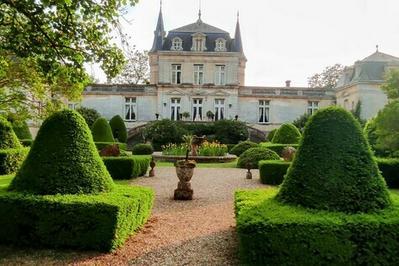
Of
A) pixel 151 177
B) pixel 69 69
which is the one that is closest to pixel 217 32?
pixel 151 177

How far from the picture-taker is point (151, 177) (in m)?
13.8

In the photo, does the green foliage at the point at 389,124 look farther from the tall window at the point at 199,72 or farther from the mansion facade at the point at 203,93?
the tall window at the point at 199,72

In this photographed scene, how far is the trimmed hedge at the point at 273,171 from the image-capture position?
39.3 ft

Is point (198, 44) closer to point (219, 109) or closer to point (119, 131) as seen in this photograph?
point (219, 109)

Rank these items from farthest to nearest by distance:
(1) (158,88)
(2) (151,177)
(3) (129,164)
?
1. (1) (158,88)
2. (2) (151,177)
3. (3) (129,164)

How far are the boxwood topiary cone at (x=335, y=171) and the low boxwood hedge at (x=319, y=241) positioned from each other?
1.45ft

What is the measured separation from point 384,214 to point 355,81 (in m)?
30.2

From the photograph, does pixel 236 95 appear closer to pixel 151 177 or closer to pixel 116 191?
pixel 151 177

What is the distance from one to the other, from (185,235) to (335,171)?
8.20 feet

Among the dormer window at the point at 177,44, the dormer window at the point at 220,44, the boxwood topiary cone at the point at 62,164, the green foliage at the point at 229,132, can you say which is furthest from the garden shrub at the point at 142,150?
the boxwood topiary cone at the point at 62,164

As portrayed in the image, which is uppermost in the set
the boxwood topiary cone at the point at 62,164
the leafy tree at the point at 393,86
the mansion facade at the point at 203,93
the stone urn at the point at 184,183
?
the mansion facade at the point at 203,93

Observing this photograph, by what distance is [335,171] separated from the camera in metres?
4.77

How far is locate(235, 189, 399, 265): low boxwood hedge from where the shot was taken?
13.6 ft

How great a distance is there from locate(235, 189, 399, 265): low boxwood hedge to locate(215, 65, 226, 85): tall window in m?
31.5
